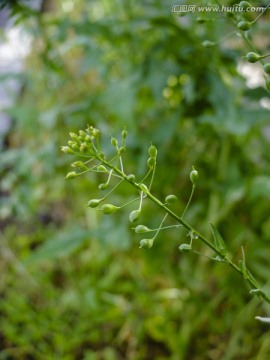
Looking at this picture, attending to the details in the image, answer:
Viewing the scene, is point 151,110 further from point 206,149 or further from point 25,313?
point 25,313

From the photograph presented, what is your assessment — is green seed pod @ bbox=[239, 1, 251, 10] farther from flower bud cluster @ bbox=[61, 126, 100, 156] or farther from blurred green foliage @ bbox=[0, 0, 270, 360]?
blurred green foliage @ bbox=[0, 0, 270, 360]

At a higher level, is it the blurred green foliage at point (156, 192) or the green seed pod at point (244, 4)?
the green seed pod at point (244, 4)

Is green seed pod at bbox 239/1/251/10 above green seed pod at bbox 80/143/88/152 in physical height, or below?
above

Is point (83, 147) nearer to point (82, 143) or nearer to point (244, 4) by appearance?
point (82, 143)

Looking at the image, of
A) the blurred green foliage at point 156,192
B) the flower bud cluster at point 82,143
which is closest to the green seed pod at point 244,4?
the flower bud cluster at point 82,143

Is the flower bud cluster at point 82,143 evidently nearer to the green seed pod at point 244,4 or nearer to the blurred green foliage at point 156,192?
the green seed pod at point 244,4

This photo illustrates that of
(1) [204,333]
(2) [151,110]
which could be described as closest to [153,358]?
(1) [204,333]

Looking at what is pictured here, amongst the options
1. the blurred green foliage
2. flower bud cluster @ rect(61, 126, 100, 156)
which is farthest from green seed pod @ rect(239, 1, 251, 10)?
the blurred green foliage

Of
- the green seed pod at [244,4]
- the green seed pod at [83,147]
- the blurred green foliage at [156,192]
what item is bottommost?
the blurred green foliage at [156,192]
